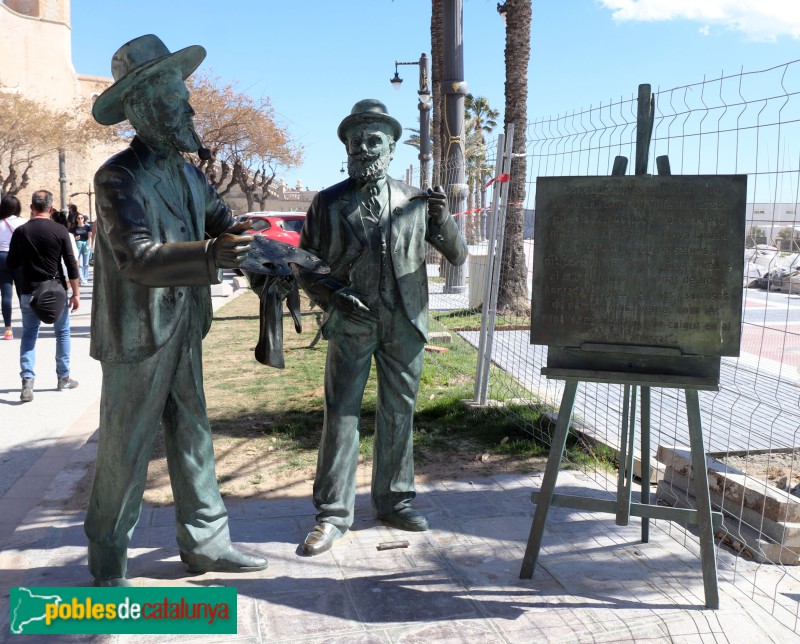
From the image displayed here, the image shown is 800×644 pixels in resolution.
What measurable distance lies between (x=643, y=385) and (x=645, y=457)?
66 centimetres

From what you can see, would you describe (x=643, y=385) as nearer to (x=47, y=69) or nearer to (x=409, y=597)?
(x=409, y=597)

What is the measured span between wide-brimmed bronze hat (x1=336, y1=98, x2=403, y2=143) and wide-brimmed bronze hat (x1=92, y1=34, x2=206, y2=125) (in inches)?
32.4

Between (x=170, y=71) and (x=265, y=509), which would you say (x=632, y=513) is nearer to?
(x=265, y=509)

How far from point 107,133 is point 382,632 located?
100 feet

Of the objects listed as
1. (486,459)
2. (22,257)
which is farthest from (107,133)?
(486,459)

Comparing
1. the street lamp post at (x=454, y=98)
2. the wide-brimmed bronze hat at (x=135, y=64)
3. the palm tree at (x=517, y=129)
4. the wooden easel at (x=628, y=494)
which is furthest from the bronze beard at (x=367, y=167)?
the palm tree at (x=517, y=129)

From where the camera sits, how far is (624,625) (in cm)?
316

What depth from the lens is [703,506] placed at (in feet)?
11.0

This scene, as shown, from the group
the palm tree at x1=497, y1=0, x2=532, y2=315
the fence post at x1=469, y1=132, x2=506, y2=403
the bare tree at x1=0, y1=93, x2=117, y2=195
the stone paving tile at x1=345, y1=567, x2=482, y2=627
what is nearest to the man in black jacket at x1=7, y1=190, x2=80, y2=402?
the fence post at x1=469, y1=132, x2=506, y2=403

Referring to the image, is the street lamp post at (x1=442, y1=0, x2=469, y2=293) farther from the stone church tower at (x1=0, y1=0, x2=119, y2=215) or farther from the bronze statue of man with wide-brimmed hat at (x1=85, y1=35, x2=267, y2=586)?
the stone church tower at (x1=0, y1=0, x2=119, y2=215)

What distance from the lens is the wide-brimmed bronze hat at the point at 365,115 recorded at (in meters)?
3.74

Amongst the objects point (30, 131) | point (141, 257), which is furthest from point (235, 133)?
point (141, 257)

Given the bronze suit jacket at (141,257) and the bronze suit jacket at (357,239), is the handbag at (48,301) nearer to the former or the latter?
the bronze suit jacket at (357,239)

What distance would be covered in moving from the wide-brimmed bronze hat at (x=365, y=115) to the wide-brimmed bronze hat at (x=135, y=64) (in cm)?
82
